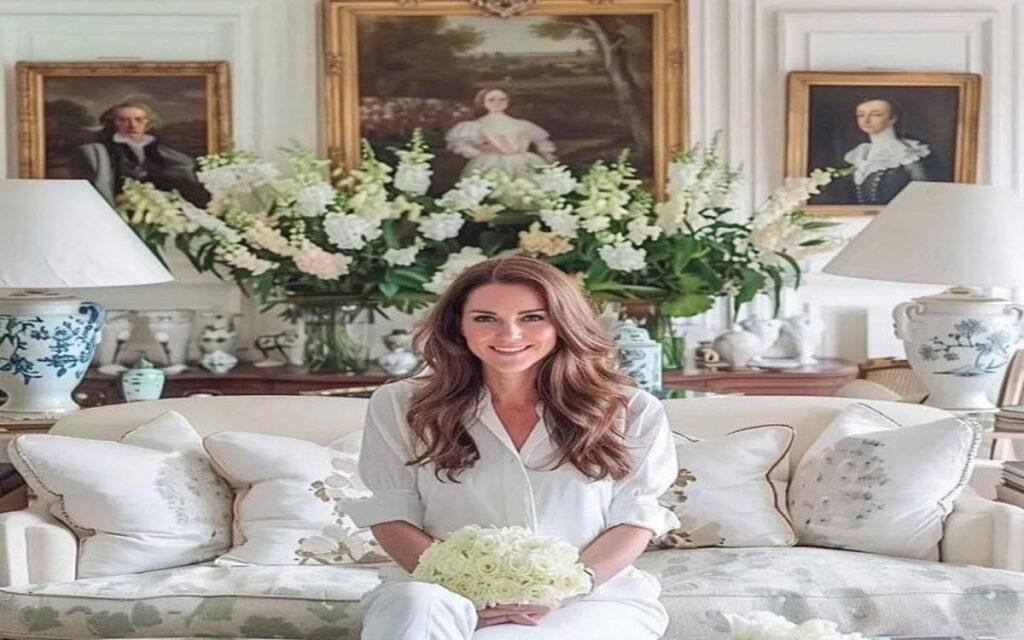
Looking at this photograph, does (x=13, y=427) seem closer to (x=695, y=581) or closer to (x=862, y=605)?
(x=695, y=581)

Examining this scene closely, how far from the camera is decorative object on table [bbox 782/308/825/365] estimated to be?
5070 mm

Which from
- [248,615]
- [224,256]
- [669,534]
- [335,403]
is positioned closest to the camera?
[248,615]

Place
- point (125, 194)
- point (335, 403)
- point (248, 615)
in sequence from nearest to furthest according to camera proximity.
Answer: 1. point (248, 615)
2. point (335, 403)
3. point (125, 194)

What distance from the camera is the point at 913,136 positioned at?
17.2 ft

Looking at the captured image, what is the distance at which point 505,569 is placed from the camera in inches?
88.2

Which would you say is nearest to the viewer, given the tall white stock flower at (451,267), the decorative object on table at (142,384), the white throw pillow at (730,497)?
the white throw pillow at (730,497)

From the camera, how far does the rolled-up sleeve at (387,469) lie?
8.21 feet

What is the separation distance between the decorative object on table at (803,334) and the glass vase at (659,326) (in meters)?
0.52

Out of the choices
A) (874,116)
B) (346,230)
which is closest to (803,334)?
(874,116)

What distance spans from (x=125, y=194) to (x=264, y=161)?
1.73ft

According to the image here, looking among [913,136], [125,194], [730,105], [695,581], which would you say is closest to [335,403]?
[695,581]

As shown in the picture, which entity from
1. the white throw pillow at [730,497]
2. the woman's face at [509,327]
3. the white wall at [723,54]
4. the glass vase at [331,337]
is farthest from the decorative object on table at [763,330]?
the woman's face at [509,327]

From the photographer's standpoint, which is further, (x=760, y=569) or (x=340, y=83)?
(x=340, y=83)

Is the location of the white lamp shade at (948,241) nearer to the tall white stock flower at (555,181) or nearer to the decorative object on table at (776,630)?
the tall white stock flower at (555,181)
